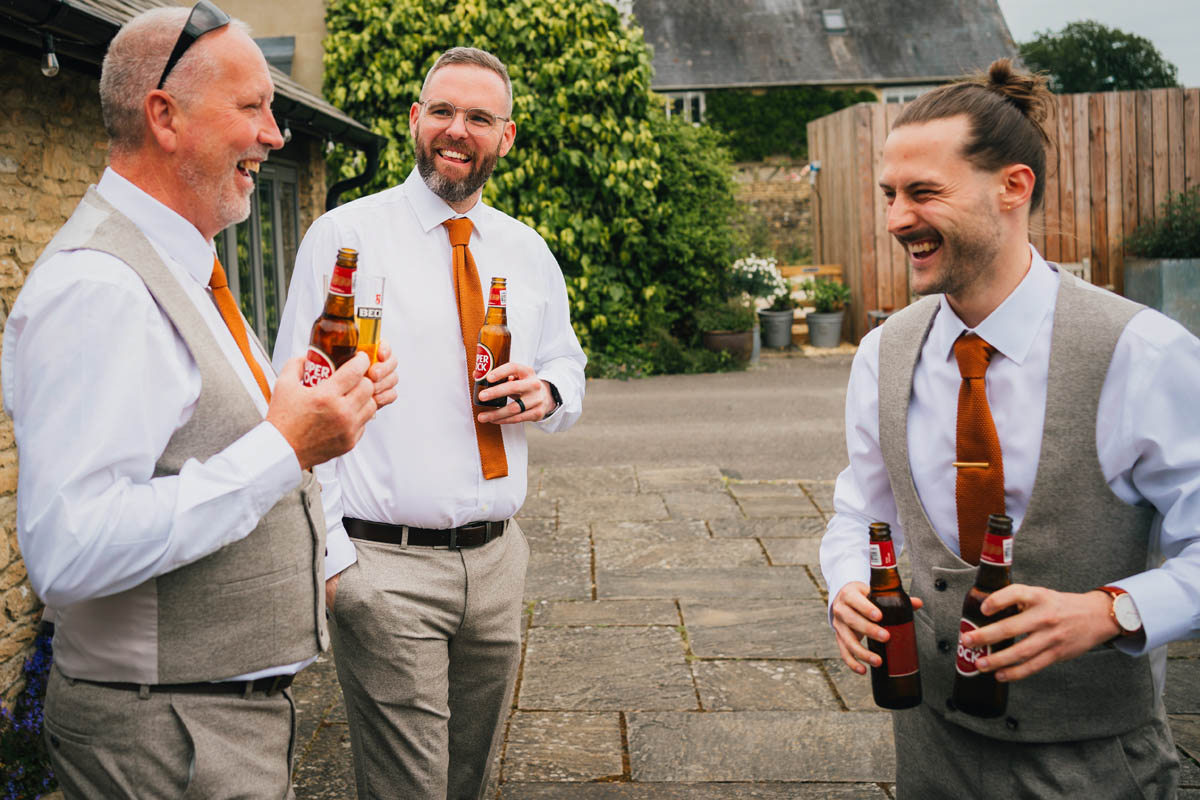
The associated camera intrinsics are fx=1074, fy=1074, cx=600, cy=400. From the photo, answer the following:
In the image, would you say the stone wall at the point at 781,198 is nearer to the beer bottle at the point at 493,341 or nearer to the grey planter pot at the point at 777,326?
the grey planter pot at the point at 777,326

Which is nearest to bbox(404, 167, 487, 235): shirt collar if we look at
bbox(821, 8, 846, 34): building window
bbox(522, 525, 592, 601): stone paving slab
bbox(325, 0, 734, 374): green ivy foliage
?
bbox(522, 525, 592, 601): stone paving slab

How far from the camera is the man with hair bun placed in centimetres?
180

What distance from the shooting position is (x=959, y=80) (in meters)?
2.12

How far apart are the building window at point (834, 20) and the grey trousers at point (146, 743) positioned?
107ft

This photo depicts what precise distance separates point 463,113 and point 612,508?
4581 mm

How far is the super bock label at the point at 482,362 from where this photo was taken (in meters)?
2.78

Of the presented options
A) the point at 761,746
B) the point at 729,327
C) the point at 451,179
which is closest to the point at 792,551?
the point at 761,746

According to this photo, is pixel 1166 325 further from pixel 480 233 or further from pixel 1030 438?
pixel 480 233

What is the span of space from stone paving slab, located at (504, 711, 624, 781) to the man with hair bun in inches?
72.3

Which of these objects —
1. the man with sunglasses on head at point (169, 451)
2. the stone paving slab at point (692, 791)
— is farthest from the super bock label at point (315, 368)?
the stone paving slab at point (692, 791)

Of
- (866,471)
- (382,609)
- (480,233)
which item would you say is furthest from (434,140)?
(866,471)

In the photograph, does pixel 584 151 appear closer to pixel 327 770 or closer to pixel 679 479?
pixel 679 479

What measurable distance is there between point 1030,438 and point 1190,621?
1.29 feet

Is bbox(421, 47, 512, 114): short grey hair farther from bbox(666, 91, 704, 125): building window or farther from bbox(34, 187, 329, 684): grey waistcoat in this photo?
bbox(666, 91, 704, 125): building window
